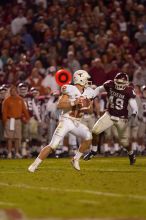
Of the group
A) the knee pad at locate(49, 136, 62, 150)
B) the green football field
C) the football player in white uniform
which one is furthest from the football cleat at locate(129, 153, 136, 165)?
the knee pad at locate(49, 136, 62, 150)

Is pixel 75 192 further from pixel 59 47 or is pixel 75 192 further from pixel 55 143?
pixel 59 47

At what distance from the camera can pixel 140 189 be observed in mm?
9969

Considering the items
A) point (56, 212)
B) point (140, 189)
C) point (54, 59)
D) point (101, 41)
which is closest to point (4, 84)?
point (54, 59)

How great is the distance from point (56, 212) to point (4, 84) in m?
10.8

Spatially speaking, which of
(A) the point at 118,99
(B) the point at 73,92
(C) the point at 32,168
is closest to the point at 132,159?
(A) the point at 118,99

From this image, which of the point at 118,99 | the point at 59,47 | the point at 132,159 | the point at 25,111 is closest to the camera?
the point at 118,99

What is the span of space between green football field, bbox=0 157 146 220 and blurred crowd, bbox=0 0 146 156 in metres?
4.42

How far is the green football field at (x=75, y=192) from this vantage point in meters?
7.80

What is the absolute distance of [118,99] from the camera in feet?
47.7

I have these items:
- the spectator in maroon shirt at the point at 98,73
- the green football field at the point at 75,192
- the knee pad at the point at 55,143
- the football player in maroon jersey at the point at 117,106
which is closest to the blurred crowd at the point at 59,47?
the spectator in maroon shirt at the point at 98,73

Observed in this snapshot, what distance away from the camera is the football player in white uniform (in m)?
12.2

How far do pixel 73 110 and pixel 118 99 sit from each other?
2169 millimetres

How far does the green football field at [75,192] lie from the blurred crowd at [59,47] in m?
4.42

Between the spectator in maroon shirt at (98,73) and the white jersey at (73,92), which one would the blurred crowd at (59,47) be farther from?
the white jersey at (73,92)
